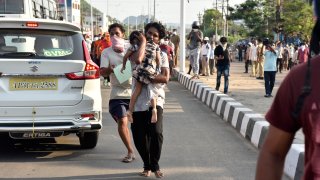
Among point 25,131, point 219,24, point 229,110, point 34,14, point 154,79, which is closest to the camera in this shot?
point 154,79

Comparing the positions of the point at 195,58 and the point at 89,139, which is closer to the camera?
the point at 89,139

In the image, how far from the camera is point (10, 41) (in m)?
6.55

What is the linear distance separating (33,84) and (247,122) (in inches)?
143

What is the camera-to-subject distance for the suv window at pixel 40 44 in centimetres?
647

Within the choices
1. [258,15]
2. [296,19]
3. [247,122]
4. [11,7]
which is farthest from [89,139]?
[258,15]

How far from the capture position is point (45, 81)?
21.1ft

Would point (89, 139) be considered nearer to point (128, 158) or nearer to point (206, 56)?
point (128, 158)

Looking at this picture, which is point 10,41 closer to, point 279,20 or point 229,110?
point 229,110

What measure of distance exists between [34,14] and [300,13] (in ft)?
106

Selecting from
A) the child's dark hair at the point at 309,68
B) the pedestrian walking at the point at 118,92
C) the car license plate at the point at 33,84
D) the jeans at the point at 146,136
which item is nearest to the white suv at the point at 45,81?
the car license plate at the point at 33,84

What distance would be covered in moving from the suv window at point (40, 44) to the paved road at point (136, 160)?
125cm

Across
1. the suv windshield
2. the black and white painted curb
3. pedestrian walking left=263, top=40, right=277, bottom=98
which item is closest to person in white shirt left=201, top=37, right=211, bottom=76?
pedestrian walking left=263, top=40, right=277, bottom=98

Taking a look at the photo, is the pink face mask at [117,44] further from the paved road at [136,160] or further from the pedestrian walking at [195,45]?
the pedestrian walking at [195,45]

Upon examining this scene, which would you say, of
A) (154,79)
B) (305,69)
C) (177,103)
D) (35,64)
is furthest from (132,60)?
(177,103)
